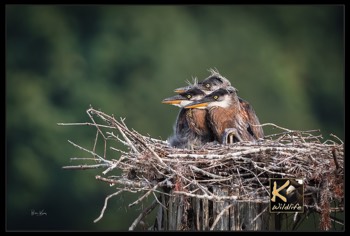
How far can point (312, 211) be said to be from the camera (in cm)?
543

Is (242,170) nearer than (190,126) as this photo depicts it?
Yes

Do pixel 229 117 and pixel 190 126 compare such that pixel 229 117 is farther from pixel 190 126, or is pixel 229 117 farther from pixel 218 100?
pixel 190 126

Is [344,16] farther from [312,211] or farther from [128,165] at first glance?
[128,165]

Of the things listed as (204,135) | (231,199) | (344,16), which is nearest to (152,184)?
(231,199)

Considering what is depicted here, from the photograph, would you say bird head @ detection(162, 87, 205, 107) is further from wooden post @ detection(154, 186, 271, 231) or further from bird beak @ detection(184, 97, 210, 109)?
wooden post @ detection(154, 186, 271, 231)

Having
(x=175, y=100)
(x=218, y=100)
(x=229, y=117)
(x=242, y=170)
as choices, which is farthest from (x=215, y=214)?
(x=175, y=100)

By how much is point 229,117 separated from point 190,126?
34cm

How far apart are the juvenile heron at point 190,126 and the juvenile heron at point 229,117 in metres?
0.06

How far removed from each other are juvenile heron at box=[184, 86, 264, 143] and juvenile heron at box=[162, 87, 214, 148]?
0.06 metres

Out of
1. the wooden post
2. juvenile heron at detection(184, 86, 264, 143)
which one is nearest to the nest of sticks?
the wooden post

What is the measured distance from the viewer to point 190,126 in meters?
6.32

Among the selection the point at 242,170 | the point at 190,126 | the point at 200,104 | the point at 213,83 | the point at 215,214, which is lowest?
the point at 215,214

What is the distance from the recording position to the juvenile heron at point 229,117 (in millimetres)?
6215

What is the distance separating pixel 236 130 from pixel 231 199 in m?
1.19
